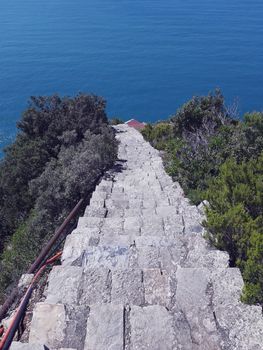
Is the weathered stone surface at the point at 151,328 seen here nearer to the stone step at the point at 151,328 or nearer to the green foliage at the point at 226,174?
the stone step at the point at 151,328

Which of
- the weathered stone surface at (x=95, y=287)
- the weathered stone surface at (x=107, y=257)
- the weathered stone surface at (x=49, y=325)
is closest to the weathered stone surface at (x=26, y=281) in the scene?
the weathered stone surface at (x=107, y=257)

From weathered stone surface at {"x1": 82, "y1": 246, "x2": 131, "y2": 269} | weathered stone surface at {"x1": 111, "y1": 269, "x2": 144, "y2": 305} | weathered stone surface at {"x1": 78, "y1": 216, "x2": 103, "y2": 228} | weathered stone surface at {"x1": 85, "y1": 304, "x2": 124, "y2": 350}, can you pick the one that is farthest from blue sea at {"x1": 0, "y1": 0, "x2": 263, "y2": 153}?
weathered stone surface at {"x1": 85, "y1": 304, "x2": 124, "y2": 350}

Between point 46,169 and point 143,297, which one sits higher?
point 46,169

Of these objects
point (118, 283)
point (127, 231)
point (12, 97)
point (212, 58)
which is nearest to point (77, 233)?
point (127, 231)

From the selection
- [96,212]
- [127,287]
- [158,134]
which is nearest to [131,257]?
[127,287]

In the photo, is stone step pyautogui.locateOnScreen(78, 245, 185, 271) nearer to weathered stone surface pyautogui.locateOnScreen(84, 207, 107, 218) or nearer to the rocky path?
the rocky path

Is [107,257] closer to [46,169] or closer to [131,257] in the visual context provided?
[131,257]
